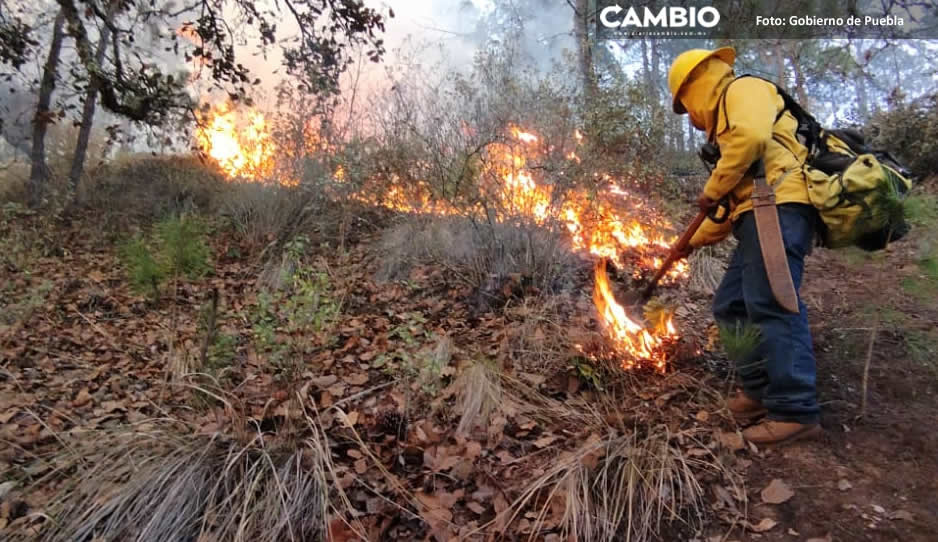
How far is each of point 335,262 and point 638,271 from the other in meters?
3.01

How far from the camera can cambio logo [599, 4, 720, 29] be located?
804cm

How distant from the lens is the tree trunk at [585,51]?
25.9 feet

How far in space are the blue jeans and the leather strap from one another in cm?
6

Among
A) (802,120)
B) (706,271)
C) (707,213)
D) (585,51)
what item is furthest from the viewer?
(585,51)

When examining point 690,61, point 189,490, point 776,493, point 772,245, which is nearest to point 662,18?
point 690,61

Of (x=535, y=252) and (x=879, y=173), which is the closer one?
(x=879, y=173)

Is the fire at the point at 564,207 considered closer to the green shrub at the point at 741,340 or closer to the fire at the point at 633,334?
the fire at the point at 633,334

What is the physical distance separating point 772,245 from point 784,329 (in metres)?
0.39

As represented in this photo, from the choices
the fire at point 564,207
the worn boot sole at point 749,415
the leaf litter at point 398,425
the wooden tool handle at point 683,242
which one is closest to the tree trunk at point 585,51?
the fire at point 564,207

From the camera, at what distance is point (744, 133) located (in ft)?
8.09

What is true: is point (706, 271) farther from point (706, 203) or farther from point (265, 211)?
point (265, 211)

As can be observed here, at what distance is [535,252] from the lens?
468 cm

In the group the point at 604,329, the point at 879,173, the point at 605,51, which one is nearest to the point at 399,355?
the point at 604,329

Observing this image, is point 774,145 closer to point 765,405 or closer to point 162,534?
point 765,405
